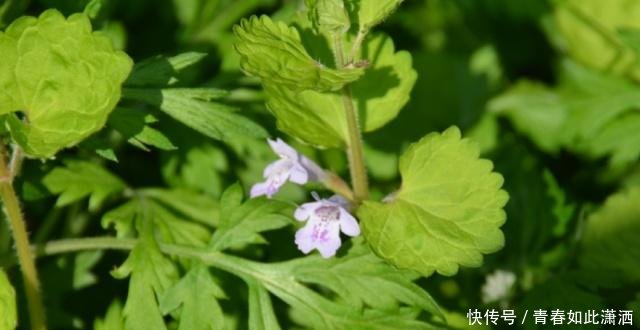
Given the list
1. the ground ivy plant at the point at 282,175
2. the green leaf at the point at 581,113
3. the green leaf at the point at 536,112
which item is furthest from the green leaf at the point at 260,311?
the green leaf at the point at 536,112

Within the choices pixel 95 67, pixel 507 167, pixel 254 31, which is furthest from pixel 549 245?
pixel 95 67

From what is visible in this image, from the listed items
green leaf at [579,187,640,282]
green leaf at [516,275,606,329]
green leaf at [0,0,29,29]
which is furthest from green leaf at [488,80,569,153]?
green leaf at [0,0,29,29]

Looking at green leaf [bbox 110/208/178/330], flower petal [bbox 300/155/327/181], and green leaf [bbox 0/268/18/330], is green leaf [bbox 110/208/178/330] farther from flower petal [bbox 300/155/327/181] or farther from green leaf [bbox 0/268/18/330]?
flower petal [bbox 300/155/327/181]

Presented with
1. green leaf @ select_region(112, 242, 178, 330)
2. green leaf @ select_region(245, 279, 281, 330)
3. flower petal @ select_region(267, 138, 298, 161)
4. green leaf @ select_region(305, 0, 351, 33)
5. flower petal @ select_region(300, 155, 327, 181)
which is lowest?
green leaf @ select_region(245, 279, 281, 330)

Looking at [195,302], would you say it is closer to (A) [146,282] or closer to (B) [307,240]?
(A) [146,282]

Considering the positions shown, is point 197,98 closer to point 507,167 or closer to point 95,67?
point 95,67

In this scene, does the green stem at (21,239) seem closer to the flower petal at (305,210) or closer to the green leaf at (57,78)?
the green leaf at (57,78)
